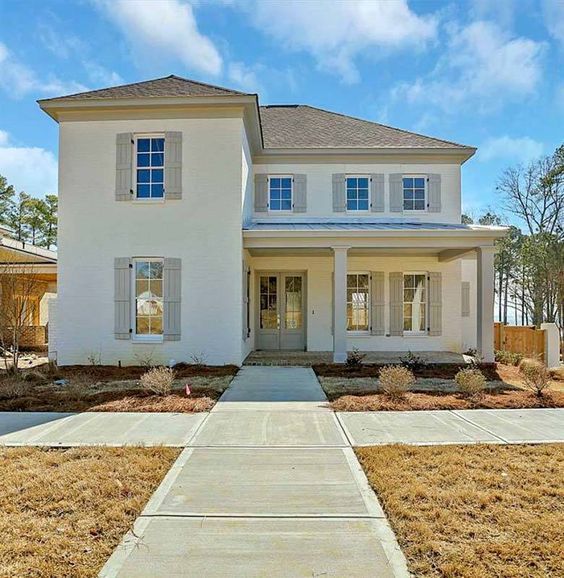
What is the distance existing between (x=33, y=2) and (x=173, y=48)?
10.2 feet

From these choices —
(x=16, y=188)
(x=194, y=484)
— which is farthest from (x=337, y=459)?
(x=16, y=188)

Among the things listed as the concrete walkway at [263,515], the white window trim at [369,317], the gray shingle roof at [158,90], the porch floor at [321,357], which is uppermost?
the gray shingle roof at [158,90]

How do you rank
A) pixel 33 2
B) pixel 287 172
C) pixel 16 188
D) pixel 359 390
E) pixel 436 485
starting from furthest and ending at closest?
pixel 16 188 → pixel 287 172 → pixel 33 2 → pixel 359 390 → pixel 436 485

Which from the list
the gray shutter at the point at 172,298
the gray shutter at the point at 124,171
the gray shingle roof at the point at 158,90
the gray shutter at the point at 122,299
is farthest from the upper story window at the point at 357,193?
the gray shutter at the point at 122,299

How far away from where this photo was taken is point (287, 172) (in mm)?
13273

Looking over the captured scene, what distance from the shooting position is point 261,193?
13250 millimetres

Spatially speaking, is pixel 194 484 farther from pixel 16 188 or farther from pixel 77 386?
pixel 16 188

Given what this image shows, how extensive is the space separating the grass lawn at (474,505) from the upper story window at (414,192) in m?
9.61

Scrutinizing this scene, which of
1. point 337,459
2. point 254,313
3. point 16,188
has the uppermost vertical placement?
point 16,188

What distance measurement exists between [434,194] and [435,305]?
11.1ft

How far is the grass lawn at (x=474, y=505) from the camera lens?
266 cm

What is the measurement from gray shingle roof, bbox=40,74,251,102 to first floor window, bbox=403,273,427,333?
739 centimetres

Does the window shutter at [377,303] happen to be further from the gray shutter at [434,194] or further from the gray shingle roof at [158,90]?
the gray shingle roof at [158,90]

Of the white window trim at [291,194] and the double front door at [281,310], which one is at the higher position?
the white window trim at [291,194]
